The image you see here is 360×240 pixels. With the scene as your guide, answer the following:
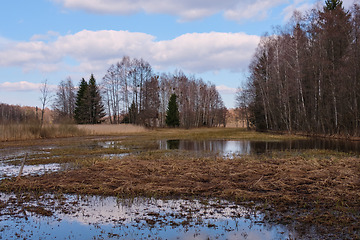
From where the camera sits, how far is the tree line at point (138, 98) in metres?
59.6

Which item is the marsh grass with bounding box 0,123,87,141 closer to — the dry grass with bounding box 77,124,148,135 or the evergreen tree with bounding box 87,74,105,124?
the dry grass with bounding box 77,124,148,135

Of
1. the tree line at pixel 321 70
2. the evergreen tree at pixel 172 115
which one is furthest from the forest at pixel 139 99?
→ the tree line at pixel 321 70

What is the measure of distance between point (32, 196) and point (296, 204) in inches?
263

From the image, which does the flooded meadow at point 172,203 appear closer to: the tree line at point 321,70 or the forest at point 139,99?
the tree line at point 321,70

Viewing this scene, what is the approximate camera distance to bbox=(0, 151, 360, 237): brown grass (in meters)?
6.58

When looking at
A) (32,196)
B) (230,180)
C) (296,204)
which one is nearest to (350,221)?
(296,204)

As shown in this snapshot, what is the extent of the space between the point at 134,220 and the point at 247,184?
151 inches

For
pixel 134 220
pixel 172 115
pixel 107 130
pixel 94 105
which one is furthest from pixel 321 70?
pixel 94 105

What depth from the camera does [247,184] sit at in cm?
881

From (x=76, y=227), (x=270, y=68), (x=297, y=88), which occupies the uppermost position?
(x=270, y=68)

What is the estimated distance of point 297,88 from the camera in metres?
35.1

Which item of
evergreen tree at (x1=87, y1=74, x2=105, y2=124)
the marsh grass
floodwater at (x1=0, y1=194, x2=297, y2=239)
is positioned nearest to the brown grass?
floodwater at (x1=0, y1=194, x2=297, y2=239)

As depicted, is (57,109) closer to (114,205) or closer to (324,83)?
(324,83)

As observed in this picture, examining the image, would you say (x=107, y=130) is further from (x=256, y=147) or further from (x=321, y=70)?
(x=321, y=70)
